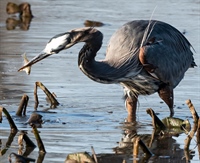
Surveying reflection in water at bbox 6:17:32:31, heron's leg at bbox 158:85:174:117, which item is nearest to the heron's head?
heron's leg at bbox 158:85:174:117

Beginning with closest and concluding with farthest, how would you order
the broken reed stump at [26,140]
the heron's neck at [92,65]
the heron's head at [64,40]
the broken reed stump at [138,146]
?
the broken reed stump at [138,146] → the broken reed stump at [26,140] → the heron's head at [64,40] → the heron's neck at [92,65]

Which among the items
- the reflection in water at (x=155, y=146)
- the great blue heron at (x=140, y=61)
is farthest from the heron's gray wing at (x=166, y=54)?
the reflection in water at (x=155, y=146)

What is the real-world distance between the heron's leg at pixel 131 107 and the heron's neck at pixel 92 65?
68cm

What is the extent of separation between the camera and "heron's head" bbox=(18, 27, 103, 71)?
7242 mm

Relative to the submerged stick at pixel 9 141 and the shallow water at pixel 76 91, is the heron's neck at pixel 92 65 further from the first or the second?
the submerged stick at pixel 9 141

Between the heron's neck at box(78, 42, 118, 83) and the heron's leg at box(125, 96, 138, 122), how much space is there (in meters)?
0.68

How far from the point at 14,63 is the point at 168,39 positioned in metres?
3.12

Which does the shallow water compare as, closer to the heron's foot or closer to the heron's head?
the heron's foot

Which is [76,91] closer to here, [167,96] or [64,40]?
[167,96]

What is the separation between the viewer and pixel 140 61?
28.0 ft

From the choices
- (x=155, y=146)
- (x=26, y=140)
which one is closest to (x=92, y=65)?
(x=155, y=146)

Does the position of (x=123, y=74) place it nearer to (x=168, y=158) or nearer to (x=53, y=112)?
(x=53, y=112)

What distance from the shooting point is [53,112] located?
8.70 metres

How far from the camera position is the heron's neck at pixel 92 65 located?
7678 millimetres
